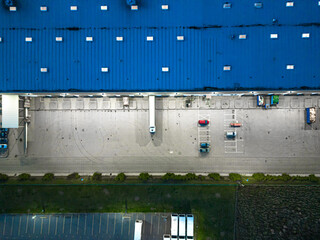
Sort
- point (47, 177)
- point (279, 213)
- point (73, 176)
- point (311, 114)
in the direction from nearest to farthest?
point (279, 213) < point (47, 177) < point (311, 114) < point (73, 176)

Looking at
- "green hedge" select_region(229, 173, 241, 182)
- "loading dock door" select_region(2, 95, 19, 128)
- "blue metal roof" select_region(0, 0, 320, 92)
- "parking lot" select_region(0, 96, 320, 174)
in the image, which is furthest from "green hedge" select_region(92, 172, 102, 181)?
"green hedge" select_region(229, 173, 241, 182)

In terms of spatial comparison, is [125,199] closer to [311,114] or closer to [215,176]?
[215,176]

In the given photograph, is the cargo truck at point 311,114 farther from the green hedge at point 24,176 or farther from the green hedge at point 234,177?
the green hedge at point 24,176

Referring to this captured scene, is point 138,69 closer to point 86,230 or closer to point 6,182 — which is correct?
point 86,230

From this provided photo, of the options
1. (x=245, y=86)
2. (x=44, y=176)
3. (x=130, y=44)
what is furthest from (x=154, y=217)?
(x=130, y=44)

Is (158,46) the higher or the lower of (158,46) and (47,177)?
the higher

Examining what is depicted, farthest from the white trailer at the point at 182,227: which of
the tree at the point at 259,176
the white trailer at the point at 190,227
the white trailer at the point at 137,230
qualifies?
the tree at the point at 259,176

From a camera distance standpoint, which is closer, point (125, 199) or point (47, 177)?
point (47, 177)

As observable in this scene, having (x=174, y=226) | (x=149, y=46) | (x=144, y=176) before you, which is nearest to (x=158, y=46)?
(x=149, y=46)
